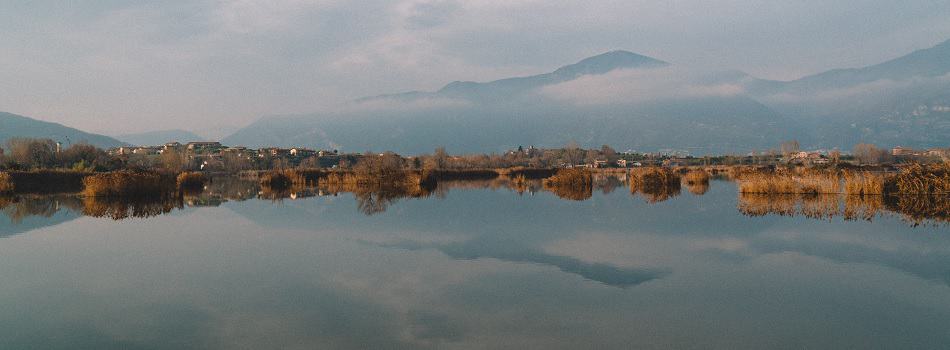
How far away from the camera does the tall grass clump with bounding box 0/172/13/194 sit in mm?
36625

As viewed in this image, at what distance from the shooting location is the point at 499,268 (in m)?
12.8

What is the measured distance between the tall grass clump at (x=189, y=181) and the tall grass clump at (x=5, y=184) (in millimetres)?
9687

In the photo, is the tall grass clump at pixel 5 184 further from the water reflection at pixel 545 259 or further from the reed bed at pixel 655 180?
the reed bed at pixel 655 180

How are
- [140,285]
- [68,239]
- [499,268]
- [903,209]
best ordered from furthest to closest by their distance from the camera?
[903,209], [68,239], [499,268], [140,285]

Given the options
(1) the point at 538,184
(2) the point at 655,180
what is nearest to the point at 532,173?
(1) the point at 538,184

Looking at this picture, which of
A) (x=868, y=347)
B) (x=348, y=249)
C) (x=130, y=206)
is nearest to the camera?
(x=868, y=347)

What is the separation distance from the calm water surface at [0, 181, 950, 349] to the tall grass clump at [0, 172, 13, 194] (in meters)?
20.3

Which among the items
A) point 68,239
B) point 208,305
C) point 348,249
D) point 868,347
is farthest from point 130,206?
point 868,347

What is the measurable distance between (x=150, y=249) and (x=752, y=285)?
14637 mm

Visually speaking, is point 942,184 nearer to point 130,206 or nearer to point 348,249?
point 348,249

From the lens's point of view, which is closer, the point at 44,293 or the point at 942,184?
the point at 44,293

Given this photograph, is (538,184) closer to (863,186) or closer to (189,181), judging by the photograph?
(863,186)

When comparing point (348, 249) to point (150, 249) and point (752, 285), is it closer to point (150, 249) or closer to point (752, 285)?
point (150, 249)

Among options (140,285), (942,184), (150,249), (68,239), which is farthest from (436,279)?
(942,184)
